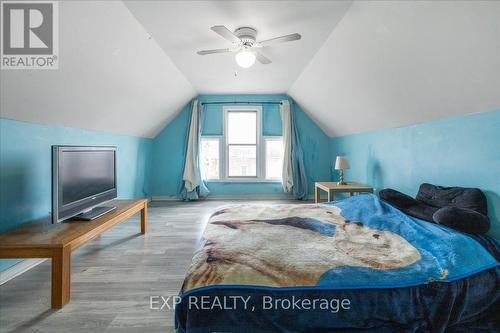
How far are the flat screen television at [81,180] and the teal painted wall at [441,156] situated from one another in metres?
3.37

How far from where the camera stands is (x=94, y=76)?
89.0 inches

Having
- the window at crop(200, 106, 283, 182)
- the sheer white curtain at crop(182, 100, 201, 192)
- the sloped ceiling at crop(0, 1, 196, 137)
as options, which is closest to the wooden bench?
the sloped ceiling at crop(0, 1, 196, 137)

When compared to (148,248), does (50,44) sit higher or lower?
higher

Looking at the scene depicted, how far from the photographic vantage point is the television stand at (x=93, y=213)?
2074 mm

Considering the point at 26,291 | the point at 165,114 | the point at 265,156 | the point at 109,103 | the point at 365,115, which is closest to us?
the point at 26,291

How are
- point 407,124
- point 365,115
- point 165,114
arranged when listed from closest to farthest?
point 407,124
point 365,115
point 165,114

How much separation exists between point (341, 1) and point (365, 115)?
1650 millimetres

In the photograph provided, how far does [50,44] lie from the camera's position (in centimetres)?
175

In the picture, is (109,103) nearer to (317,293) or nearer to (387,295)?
(317,293)

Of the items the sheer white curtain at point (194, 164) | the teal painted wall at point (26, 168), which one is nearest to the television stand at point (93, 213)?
the teal painted wall at point (26, 168)

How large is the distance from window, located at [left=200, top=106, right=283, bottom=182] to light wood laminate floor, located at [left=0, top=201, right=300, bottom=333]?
2.31 metres

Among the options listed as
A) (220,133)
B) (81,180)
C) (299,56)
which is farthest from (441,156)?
(220,133)

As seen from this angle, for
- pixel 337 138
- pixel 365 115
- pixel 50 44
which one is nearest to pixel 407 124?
pixel 365 115

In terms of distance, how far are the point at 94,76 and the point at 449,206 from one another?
11.2ft
